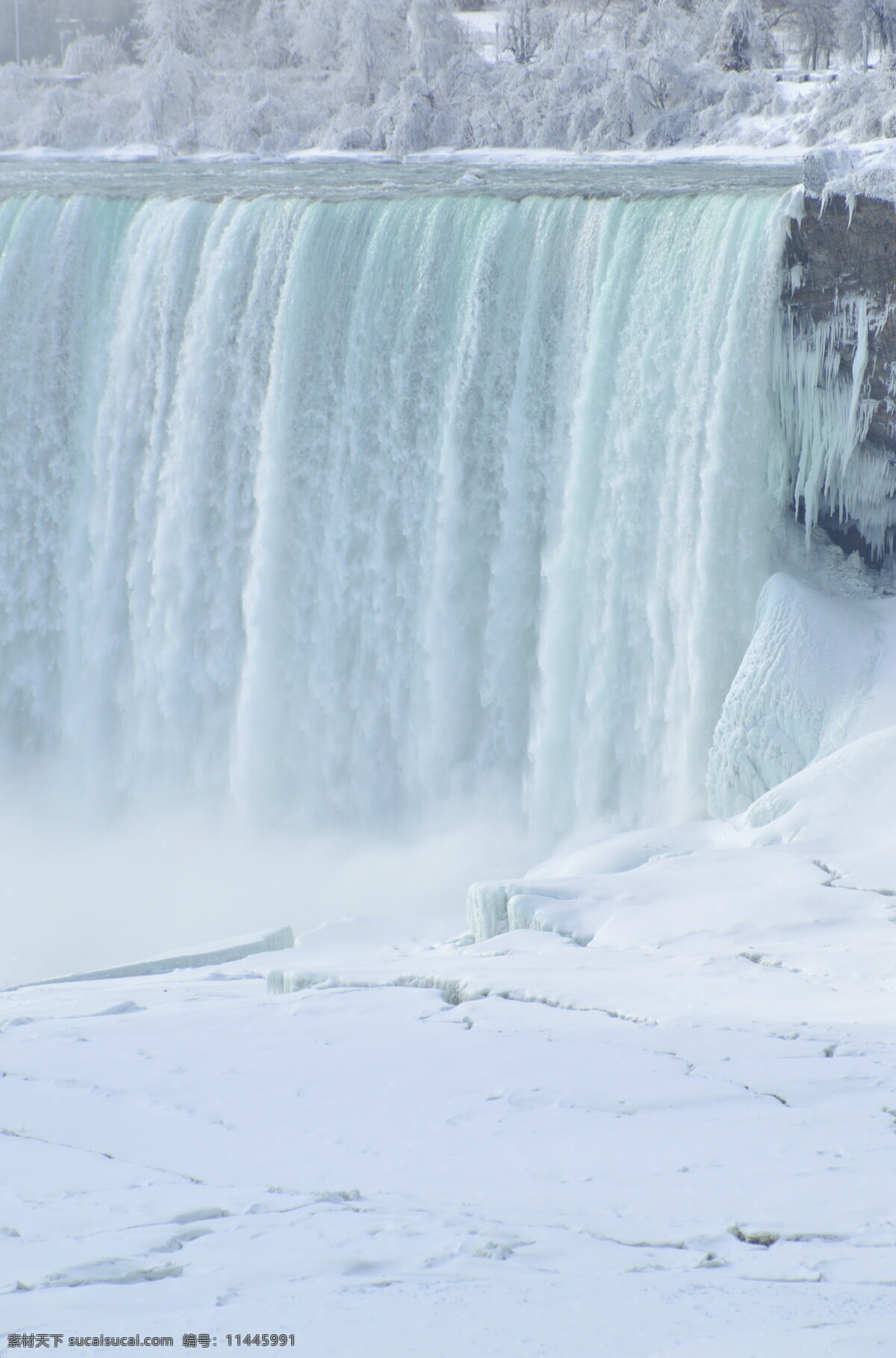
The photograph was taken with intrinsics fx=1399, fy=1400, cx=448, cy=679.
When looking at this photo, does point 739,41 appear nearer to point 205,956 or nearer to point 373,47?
point 373,47

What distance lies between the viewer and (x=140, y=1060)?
3.88m

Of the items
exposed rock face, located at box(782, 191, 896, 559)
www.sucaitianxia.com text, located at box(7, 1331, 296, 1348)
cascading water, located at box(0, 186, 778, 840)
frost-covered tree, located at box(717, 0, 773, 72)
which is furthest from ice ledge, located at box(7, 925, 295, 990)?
frost-covered tree, located at box(717, 0, 773, 72)

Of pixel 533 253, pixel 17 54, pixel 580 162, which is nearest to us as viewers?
pixel 533 253

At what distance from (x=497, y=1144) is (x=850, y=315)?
739 cm

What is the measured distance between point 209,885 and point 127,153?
15529mm

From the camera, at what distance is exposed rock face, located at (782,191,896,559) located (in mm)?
9102

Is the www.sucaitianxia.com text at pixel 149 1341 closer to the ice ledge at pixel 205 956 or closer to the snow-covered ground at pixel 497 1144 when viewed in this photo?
the snow-covered ground at pixel 497 1144

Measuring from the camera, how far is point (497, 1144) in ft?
10.5

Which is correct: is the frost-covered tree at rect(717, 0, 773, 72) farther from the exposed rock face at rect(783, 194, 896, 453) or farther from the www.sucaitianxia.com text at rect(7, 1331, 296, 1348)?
the www.sucaitianxia.com text at rect(7, 1331, 296, 1348)

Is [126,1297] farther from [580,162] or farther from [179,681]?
[580,162]

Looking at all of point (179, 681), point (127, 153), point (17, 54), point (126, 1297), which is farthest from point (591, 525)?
point (17, 54)

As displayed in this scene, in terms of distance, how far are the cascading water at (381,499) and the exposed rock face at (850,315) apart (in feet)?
0.95

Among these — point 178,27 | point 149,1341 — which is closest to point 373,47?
point 178,27

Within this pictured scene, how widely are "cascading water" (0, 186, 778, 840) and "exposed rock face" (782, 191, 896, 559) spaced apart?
0.29 meters
